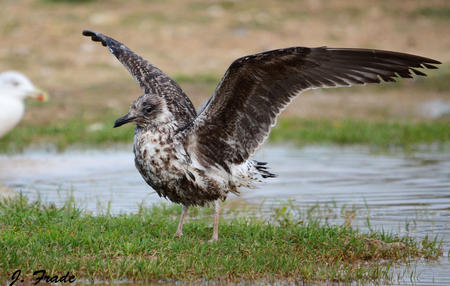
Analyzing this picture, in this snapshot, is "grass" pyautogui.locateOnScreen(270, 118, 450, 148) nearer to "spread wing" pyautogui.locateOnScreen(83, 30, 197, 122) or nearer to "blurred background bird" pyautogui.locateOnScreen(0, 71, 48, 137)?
"blurred background bird" pyautogui.locateOnScreen(0, 71, 48, 137)

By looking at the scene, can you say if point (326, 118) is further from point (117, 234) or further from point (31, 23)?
point (31, 23)

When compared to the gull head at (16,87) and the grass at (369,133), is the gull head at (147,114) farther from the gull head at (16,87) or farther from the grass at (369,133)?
the grass at (369,133)

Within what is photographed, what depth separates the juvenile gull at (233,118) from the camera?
5871 mm

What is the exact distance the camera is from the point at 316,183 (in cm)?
914

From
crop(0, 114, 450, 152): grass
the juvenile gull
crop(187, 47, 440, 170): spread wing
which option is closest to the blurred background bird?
crop(0, 114, 450, 152): grass

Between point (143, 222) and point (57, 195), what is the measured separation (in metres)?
2.04

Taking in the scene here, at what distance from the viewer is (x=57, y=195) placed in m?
8.31

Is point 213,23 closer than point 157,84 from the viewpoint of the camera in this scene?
No

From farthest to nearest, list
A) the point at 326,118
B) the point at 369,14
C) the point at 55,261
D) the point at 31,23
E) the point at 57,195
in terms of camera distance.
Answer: the point at 369,14, the point at 31,23, the point at 326,118, the point at 57,195, the point at 55,261

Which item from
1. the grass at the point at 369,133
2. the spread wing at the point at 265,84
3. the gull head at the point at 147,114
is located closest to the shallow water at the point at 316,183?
the grass at the point at 369,133

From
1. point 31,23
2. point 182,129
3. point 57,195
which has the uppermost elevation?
point 31,23

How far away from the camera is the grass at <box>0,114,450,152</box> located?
38.1 ft

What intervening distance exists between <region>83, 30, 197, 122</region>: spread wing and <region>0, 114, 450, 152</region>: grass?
4.26 meters

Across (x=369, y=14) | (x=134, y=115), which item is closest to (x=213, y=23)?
(x=369, y=14)
